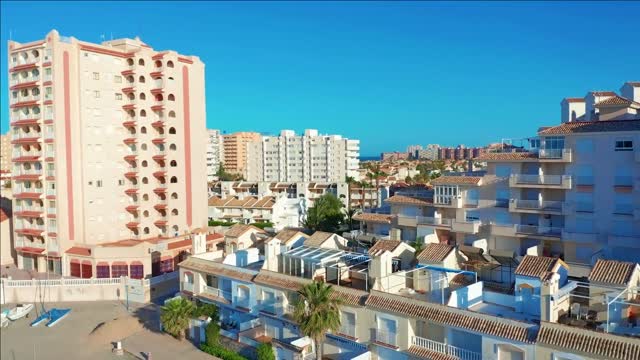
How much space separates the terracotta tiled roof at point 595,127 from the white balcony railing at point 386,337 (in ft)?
80.4

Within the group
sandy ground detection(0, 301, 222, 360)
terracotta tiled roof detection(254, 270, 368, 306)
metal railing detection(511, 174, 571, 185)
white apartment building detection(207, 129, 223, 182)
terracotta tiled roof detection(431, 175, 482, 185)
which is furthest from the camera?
white apartment building detection(207, 129, 223, 182)

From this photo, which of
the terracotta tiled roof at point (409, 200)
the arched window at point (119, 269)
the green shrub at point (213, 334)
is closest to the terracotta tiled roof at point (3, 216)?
the arched window at point (119, 269)

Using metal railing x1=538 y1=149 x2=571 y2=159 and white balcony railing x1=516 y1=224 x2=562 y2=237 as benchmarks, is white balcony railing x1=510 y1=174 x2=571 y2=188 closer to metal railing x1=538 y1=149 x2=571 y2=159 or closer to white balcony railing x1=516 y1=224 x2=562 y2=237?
metal railing x1=538 y1=149 x2=571 y2=159

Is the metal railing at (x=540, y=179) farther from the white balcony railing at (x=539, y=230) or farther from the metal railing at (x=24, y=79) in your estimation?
the metal railing at (x=24, y=79)

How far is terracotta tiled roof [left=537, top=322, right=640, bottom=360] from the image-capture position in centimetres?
2038

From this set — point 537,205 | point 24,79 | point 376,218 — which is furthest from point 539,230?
point 24,79

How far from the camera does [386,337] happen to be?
90.7 feet

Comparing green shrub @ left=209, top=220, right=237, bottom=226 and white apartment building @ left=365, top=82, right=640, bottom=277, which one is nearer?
white apartment building @ left=365, top=82, right=640, bottom=277

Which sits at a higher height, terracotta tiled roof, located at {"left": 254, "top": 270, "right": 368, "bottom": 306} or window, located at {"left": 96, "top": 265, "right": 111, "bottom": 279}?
terracotta tiled roof, located at {"left": 254, "top": 270, "right": 368, "bottom": 306}

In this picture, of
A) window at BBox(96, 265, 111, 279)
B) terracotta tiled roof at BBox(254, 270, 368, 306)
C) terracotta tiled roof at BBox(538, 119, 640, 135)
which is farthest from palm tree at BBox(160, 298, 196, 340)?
terracotta tiled roof at BBox(538, 119, 640, 135)

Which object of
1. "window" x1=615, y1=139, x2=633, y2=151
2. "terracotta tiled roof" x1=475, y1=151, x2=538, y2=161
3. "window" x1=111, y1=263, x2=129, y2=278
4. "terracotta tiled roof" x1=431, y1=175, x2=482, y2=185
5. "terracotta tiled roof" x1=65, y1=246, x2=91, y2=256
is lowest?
"window" x1=111, y1=263, x2=129, y2=278

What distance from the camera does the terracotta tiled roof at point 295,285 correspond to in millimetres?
29031

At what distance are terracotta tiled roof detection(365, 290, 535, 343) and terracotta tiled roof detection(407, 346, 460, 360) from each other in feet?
5.38

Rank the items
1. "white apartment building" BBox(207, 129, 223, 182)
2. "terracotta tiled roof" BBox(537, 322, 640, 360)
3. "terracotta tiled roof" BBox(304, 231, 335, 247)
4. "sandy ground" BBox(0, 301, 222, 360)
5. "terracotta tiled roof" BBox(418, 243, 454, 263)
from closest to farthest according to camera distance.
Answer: "terracotta tiled roof" BBox(537, 322, 640, 360) → "terracotta tiled roof" BBox(418, 243, 454, 263) → "sandy ground" BBox(0, 301, 222, 360) → "terracotta tiled roof" BBox(304, 231, 335, 247) → "white apartment building" BBox(207, 129, 223, 182)
